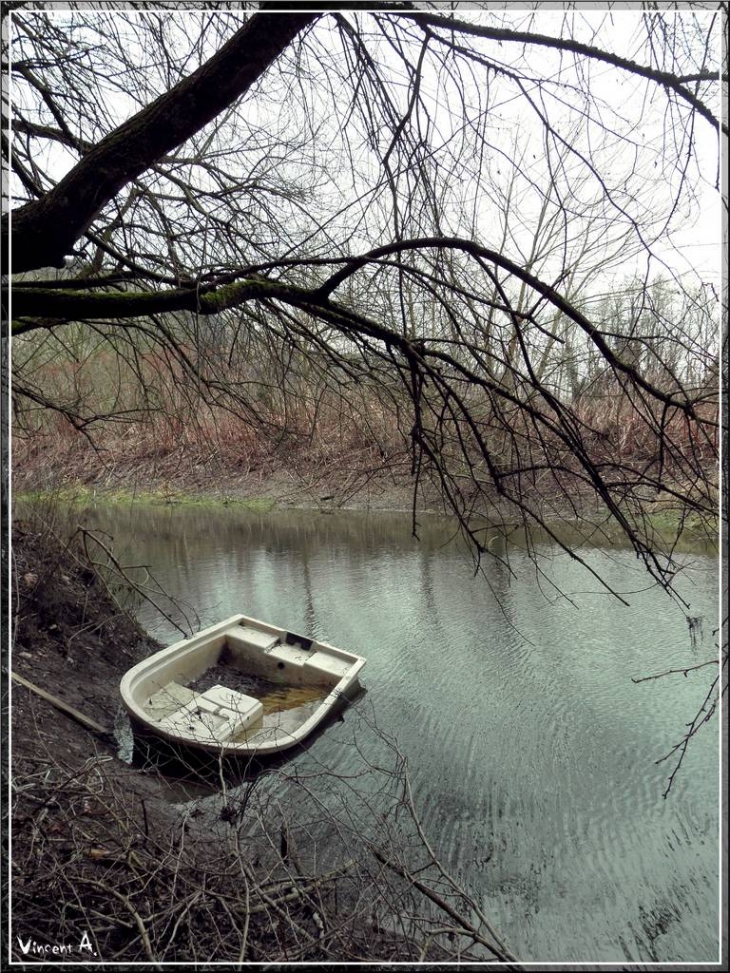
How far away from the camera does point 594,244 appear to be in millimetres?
1243

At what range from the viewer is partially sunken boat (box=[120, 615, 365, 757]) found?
2828 mm

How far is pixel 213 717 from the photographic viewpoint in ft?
9.78

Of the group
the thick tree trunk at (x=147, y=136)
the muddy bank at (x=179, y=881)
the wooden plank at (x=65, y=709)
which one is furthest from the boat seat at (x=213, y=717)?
the thick tree trunk at (x=147, y=136)

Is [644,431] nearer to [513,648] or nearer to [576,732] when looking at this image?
[576,732]

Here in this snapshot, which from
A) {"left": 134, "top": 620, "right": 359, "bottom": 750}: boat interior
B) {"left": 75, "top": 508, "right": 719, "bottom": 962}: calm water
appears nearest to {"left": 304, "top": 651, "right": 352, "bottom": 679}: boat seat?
{"left": 134, "top": 620, "right": 359, "bottom": 750}: boat interior

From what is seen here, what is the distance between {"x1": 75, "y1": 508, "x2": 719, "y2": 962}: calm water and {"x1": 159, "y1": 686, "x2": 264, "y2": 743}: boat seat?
16.6 inches

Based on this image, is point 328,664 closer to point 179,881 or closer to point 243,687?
point 243,687

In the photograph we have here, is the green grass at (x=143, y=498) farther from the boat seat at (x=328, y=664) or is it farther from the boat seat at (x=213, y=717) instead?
the boat seat at (x=213, y=717)

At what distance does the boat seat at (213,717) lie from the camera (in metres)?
2.81

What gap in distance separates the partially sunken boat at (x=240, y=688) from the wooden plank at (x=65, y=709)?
0.81ft

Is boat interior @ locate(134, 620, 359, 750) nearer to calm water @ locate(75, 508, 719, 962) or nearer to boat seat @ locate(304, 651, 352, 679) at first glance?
boat seat @ locate(304, 651, 352, 679)

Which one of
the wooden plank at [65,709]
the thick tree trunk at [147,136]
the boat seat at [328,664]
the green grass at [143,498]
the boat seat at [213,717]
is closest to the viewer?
the thick tree trunk at [147,136]

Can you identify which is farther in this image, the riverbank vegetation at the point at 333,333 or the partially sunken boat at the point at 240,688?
the partially sunken boat at the point at 240,688

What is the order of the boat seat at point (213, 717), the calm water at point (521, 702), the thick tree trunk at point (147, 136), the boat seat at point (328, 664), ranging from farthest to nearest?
the boat seat at point (328, 664) < the boat seat at point (213, 717) < the calm water at point (521, 702) < the thick tree trunk at point (147, 136)
